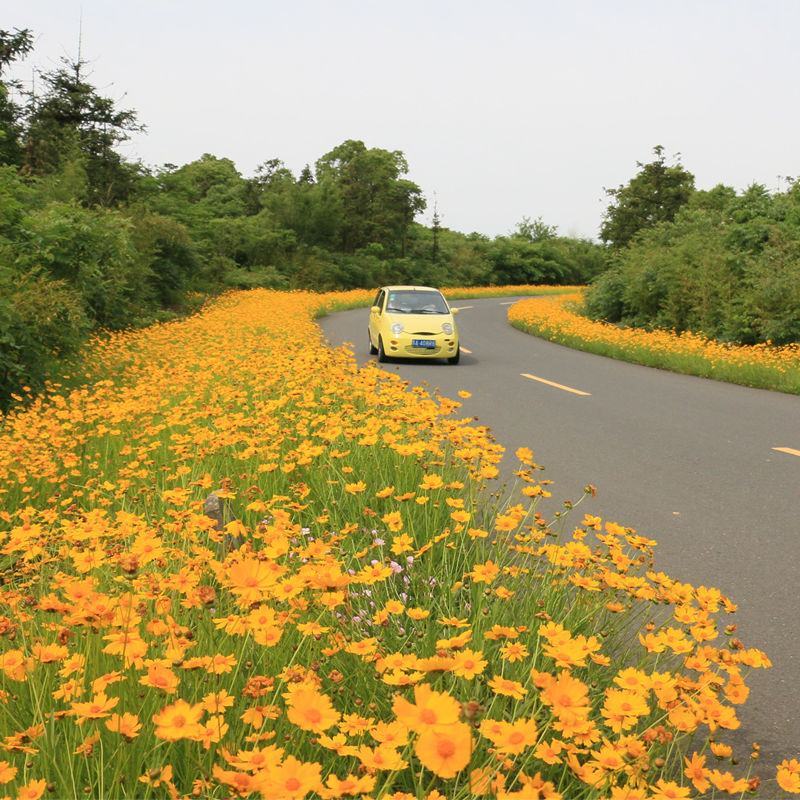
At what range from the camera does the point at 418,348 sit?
47.1 ft

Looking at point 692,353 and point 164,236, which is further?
point 164,236

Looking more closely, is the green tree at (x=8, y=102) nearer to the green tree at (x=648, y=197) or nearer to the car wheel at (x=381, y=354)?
the car wheel at (x=381, y=354)

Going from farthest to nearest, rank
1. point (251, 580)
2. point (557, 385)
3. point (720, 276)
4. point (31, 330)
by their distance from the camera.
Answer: point (720, 276)
point (557, 385)
point (31, 330)
point (251, 580)

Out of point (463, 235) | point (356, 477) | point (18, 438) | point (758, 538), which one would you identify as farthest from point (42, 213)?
point (463, 235)

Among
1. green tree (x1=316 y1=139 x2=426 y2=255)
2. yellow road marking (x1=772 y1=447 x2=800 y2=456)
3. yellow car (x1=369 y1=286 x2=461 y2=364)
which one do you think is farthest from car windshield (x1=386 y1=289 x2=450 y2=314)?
green tree (x1=316 y1=139 x2=426 y2=255)

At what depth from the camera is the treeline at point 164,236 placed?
10344 mm

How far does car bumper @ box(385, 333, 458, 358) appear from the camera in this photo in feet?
46.9

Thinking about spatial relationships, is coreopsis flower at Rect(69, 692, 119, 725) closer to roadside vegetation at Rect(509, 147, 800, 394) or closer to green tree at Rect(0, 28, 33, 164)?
roadside vegetation at Rect(509, 147, 800, 394)

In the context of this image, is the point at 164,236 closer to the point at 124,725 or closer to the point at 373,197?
the point at 124,725

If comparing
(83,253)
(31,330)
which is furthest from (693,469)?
(83,253)

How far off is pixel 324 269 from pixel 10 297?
38.3 m

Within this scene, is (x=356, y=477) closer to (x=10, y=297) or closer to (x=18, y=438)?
(x=18, y=438)

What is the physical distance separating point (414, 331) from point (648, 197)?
115 feet

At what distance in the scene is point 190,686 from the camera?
1962mm
